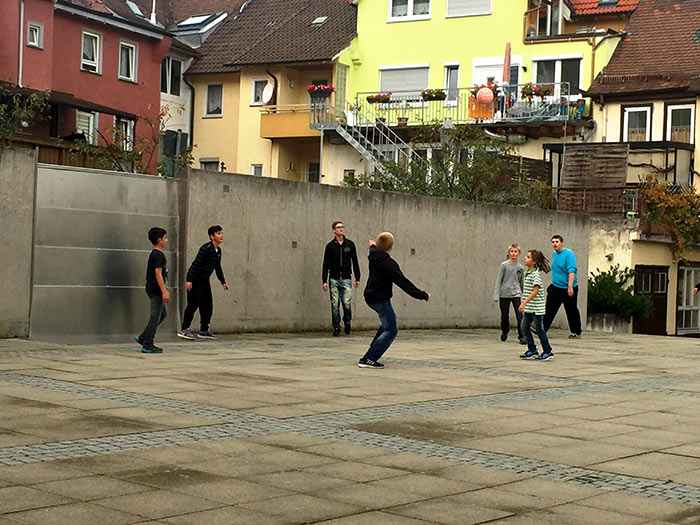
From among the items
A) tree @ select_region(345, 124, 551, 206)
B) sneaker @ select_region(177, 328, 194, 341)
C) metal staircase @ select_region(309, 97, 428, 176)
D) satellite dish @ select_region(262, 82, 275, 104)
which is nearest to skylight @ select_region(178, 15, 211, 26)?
satellite dish @ select_region(262, 82, 275, 104)

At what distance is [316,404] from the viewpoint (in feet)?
36.3

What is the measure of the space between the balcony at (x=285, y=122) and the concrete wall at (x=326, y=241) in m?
21.1

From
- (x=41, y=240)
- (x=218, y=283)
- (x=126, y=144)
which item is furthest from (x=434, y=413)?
(x=126, y=144)

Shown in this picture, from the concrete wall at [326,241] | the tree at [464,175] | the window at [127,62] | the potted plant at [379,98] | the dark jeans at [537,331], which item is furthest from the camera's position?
the potted plant at [379,98]

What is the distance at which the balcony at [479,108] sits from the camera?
4334 cm

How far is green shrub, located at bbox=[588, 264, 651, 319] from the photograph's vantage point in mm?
33875

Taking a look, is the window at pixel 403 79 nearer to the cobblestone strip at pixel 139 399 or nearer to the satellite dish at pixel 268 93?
the satellite dish at pixel 268 93

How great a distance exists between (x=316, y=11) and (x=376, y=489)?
47618mm

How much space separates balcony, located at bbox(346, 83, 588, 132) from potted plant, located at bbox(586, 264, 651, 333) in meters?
9.36

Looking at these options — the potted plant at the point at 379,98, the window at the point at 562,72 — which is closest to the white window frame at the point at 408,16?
the potted plant at the point at 379,98

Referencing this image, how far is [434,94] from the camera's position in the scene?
1777 inches

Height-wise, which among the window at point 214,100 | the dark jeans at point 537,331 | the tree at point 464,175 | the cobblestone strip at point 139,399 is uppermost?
the window at point 214,100

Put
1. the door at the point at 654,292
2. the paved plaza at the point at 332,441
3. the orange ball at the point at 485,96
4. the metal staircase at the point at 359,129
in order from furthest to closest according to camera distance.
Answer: the metal staircase at the point at 359,129 < the orange ball at the point at 485,96 < the door at the point at 654,292 < the paved plaza at the point at 332,441

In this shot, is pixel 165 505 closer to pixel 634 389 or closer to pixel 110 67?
pixel 634 389
